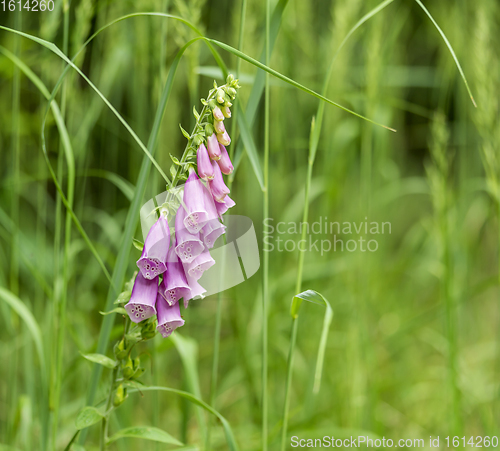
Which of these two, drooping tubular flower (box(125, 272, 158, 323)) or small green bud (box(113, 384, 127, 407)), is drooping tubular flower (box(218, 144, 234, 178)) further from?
small green bud (box(113, 384, 127, 407))

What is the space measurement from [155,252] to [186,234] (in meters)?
0.05

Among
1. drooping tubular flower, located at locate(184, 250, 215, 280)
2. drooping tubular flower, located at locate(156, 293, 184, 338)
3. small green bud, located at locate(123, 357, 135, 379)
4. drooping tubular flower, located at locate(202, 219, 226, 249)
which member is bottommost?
small green bud, located at locate(123, 357, 135, 379)

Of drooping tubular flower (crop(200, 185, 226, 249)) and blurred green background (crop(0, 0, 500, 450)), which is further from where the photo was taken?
blurred green background (crop(0, 0, 500, 450))

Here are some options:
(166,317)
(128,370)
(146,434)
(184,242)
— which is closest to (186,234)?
(184,242)

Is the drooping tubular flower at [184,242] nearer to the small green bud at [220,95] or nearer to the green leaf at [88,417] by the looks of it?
the small green bud at [220,95]

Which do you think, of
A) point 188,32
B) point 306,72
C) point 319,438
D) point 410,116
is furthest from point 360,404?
point 410,116

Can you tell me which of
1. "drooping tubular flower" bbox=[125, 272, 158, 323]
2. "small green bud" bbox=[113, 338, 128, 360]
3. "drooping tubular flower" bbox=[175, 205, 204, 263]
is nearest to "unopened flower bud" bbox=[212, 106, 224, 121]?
"drooping tubular flower" bbox=[175, 205, 204, 263]

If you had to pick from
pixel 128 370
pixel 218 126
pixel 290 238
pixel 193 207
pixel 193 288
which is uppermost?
pixel 218 126

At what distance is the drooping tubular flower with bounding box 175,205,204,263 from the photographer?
0.56m

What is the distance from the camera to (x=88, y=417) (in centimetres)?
60

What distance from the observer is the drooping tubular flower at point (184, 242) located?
56 cm

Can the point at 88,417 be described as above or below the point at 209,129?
below

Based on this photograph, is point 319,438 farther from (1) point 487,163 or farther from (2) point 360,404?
(1) point 487,163

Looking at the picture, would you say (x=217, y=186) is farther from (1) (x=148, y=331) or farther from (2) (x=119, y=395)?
(2) (x=119, y=395)
